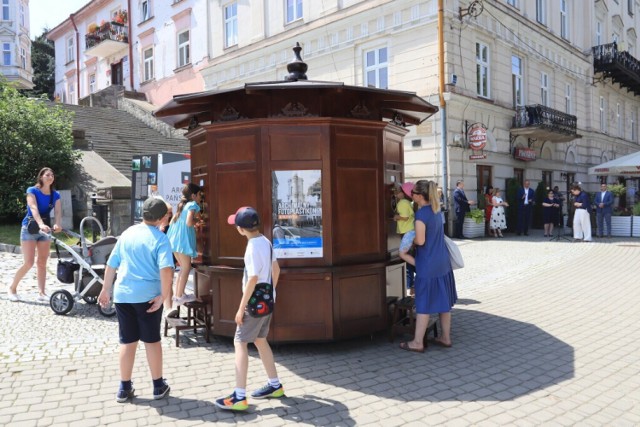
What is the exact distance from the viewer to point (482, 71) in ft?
59.3

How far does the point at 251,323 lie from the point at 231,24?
2394 cm

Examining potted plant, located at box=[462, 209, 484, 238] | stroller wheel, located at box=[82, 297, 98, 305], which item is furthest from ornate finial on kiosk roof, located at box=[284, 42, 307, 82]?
potted plant, located at box=[462, 209, 484, 238]

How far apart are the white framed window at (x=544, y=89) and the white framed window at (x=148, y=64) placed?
74.0 ft

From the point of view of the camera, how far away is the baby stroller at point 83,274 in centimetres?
681

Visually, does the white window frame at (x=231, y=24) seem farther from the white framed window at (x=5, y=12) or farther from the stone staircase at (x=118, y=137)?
the white framed window at (x=5, y=12)

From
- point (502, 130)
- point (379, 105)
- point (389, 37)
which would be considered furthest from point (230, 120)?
point (502, 130)

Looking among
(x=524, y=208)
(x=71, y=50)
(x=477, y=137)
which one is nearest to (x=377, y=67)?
(x=477, y=137)

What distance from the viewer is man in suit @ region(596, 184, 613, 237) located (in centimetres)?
1638

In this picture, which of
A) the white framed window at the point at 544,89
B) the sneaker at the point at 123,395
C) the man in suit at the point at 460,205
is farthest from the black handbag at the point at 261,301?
the white framed window at the point at 544,89

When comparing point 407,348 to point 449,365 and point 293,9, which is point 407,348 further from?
point 293,9

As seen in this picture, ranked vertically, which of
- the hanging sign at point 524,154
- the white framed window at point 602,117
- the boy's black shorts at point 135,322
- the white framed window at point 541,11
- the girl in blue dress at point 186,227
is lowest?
the boy's black shorts at point 135,322

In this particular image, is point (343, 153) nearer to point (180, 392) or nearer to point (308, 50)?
point (180, 392)

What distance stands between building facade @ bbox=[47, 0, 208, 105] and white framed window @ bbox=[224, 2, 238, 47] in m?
1.80

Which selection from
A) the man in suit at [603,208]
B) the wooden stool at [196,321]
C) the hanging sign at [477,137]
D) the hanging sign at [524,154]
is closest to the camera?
the wooden stool at [196,321]
